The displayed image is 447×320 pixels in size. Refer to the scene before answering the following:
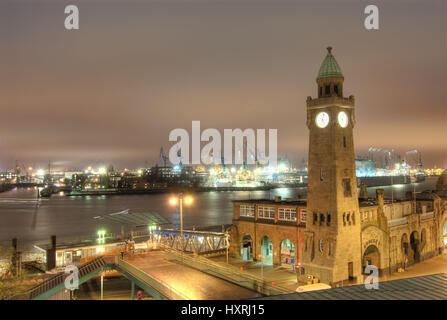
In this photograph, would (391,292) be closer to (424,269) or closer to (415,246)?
(424,269)

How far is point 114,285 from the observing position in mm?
37688

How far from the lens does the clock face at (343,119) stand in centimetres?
3122

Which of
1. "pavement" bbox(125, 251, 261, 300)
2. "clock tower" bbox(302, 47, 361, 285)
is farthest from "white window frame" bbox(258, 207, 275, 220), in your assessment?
"pavement" bbox(125, 251, 261, 300)

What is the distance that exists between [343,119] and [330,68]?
4306 mm

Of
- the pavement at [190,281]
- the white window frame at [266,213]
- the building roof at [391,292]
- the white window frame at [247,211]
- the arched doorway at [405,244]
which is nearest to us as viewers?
the building roof at [391,292]

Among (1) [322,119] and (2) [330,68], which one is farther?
(2) [330,68]

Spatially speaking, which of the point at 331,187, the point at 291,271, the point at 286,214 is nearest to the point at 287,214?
the point at 286,214

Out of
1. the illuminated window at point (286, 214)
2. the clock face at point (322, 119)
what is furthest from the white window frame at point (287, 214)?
the clock face at point (322, 119)

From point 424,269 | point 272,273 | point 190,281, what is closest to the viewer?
point 190,281

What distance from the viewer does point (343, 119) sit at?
31.6 m

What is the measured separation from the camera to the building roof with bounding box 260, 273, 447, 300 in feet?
48.3

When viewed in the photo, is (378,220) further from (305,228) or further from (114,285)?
(114,285)

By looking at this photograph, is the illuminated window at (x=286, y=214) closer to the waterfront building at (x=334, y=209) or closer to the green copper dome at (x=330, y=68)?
the waterfront building at (x=334, y=209)
